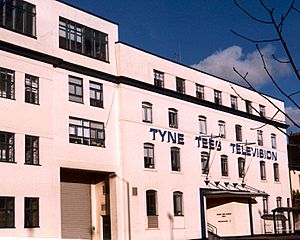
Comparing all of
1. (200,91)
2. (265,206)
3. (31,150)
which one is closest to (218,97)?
(200,91)

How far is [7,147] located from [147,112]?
12.6m

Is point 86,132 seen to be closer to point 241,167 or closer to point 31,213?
point 31,213

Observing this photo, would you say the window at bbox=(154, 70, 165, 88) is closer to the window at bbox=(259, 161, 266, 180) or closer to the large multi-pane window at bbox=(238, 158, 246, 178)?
the large multi-pane window at bbox=(238, 158, 246, 178)

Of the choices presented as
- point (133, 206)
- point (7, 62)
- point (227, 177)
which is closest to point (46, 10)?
point (7, 62)

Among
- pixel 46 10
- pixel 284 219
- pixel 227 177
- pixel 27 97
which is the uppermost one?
pixel 46 10

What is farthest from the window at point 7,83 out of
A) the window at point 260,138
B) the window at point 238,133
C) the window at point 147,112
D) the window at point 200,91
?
the window at point 260,138

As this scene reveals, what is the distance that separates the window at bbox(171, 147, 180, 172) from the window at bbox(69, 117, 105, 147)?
24.3 feet

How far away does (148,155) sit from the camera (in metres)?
38.5

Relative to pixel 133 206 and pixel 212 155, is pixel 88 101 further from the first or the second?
pixel 212 155

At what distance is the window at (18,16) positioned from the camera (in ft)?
97.3

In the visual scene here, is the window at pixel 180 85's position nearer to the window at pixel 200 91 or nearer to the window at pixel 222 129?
the window at pixel 200 91

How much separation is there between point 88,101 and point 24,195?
7811mm

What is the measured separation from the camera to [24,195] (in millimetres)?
28906

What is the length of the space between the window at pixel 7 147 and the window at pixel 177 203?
14.6 meters
